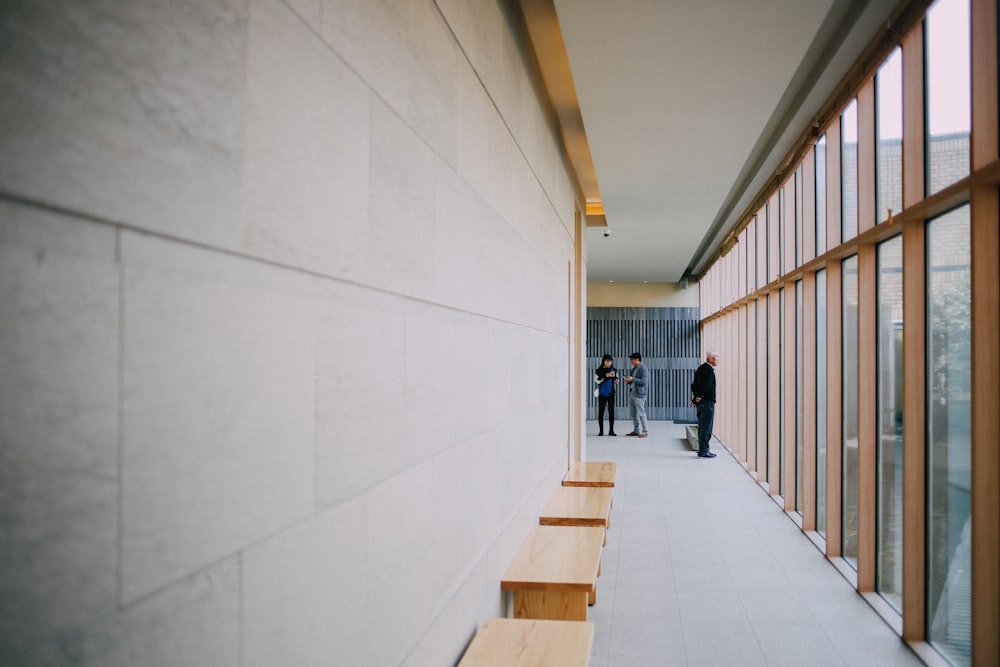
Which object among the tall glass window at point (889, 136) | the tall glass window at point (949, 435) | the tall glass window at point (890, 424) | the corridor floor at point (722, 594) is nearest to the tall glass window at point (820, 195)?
the tall glass window at point (890, 424)

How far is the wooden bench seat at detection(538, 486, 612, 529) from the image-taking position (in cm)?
602

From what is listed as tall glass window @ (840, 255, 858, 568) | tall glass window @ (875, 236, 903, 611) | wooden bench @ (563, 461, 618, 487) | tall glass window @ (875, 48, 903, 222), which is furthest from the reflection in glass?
tall glass window @ (875, 48, 903, 222)

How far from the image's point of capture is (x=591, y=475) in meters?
8.27

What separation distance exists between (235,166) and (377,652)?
1.60m

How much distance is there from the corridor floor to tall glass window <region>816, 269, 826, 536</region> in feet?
1.60

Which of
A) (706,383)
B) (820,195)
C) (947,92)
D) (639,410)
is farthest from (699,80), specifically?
(639,410)


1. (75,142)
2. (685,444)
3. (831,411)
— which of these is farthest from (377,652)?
(685,444)

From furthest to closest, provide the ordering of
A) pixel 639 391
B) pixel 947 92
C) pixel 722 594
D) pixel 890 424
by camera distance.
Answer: pixel 639 391 → pixel 722 594 → pixel 890 424 → pixel 947 92

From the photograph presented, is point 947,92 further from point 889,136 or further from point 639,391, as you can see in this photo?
point 639,391

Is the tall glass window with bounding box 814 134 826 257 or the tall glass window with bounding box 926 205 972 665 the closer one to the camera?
the tall glass window with bounding box 926 205 972 665

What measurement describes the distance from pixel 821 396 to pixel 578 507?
3.06 metres

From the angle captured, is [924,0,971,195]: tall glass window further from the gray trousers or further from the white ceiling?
the gray trousers

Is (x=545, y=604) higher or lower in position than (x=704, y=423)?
lower

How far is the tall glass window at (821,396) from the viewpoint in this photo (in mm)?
7656
